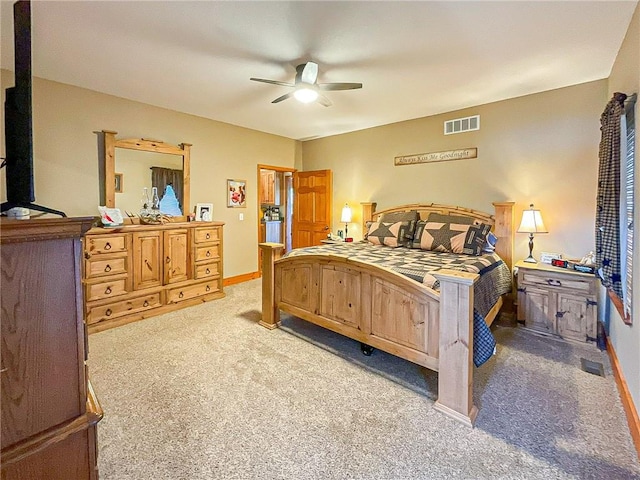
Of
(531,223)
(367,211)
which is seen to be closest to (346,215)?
(367,211)

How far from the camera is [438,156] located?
4.29 meters

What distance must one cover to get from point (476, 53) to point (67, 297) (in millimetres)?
3187

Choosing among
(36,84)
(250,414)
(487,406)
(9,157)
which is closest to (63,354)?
(9,157)

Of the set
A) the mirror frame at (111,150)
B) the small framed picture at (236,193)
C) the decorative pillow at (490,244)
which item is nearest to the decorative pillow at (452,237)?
the decorative pillow at (490,244)

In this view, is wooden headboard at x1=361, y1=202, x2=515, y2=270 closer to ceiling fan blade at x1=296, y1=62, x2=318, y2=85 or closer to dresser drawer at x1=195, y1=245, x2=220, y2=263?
ceiling fan blade at x1=296, y1=62, x2=318, y2=85

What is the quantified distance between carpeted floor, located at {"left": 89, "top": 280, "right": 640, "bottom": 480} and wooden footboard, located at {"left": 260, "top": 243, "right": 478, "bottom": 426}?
23 centimetres

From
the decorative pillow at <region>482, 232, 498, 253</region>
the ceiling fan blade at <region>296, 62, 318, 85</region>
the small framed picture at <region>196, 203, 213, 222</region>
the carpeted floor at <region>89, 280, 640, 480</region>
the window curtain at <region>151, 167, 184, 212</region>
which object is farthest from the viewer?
the small framed picture at <region>196, 203, 213, 222</region>

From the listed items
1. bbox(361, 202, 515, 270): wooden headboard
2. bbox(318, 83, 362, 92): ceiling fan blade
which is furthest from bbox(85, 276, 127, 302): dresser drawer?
bbox(361, 202, 515, 270): wooden headboard

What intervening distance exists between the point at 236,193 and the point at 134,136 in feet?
5.39

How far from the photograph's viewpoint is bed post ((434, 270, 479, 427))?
→ 1.88 metres

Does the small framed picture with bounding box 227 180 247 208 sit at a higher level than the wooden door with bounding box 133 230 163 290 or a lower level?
higher

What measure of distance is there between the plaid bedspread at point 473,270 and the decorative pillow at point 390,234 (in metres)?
0.16

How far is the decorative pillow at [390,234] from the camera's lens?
397 cm

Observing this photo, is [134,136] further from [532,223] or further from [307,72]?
[532,223]
